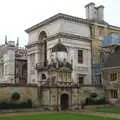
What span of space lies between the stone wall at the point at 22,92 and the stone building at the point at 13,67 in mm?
30911

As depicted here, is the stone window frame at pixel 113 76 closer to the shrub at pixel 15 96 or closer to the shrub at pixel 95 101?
the shrub at pixel 95 101

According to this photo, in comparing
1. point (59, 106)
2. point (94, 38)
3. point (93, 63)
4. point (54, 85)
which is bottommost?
point (59, 106)

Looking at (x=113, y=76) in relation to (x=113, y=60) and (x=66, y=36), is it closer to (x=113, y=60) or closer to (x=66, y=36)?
(x=113, y=60)

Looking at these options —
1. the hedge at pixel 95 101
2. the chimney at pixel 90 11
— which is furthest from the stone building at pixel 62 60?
the chimney at pixel 90 11

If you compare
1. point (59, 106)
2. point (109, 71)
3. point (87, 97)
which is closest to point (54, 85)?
point (59, 106)

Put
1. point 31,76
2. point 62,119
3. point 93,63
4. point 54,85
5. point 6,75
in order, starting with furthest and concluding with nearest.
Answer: point 6,75, point 31,76, point 93,63, point 54,85, point 62,119

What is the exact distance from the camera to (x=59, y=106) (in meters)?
43.7

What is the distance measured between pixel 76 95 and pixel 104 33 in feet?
63.6

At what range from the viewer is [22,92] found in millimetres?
43094

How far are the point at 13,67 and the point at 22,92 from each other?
1303 inches

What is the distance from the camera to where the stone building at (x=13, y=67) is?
7525 cm

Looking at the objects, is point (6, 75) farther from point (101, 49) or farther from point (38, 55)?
point (101, 49)

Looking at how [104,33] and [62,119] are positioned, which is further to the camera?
[104,33]

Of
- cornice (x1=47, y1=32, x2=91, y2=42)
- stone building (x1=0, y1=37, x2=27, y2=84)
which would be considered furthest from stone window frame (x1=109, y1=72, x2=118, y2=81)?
stone building (x1=0, y1=37, x2=27, y2=84)
